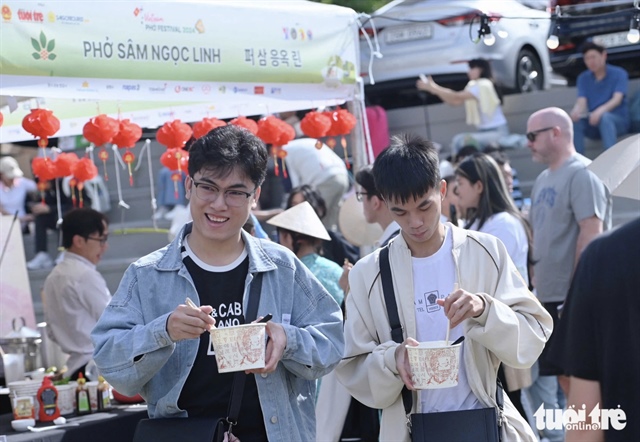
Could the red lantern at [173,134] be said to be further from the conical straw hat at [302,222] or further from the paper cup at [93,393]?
the paper cup at [93,393]

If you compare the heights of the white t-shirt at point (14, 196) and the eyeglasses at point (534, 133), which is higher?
the eyeglasses at point (534, 133)

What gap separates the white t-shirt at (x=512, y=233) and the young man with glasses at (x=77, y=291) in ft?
8.66

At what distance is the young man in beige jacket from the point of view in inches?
133

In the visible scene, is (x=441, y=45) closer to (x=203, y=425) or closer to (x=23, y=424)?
(x=23, y=424)

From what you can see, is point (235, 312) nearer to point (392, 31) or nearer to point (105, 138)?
point (105, 138)

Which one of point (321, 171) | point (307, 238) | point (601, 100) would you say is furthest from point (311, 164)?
point (601, 100)

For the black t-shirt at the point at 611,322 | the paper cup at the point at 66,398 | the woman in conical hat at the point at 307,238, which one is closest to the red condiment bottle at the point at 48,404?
the paper cup at the point at 66,398

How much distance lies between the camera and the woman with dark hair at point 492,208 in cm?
588

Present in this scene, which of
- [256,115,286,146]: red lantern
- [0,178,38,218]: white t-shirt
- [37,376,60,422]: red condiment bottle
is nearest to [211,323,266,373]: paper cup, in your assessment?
[37,376,60,422]: red condiment bottle

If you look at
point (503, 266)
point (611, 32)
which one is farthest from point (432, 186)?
point (611, 32)

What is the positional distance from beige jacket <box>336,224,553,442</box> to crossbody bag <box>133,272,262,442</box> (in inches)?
19.6

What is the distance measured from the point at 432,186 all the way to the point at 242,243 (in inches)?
27.3

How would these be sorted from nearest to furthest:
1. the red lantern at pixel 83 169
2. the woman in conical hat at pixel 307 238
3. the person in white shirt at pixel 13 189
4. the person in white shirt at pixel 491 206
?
the woman in conical hat at pixel 307 238 → the person in white shirt at pixel 491 206 → the red lantern at pixel 83 169 → the person in white shirt at pixel 13 189

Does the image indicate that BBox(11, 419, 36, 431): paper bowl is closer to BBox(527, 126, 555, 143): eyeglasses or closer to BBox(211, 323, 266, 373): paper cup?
BBox(211, 323, 266, 373): paper cup
